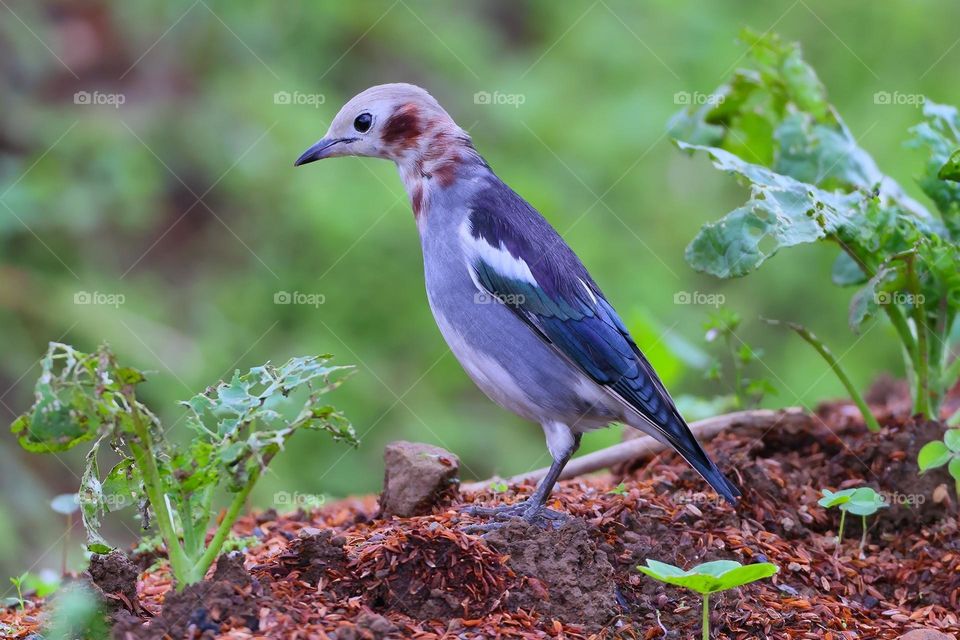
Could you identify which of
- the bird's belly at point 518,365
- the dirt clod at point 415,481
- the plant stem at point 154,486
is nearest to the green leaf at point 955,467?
the bird's belly at point 518,365

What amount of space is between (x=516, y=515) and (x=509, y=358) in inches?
24.9

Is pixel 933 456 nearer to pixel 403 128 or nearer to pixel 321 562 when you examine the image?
pixel 321 562

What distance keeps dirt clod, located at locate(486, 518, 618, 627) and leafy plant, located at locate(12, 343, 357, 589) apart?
686 mm

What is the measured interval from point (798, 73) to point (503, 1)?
6.26m

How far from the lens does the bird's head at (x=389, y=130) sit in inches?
185

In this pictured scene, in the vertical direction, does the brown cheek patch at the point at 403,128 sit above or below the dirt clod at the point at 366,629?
above

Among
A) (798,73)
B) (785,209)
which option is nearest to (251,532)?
(785,209)

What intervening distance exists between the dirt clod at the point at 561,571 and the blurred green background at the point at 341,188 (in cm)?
329

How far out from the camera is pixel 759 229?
4324 mm

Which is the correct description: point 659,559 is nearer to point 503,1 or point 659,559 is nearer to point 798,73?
point 798,73

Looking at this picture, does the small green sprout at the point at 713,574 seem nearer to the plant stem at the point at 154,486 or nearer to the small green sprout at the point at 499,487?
the plant stem at the point at 154,486

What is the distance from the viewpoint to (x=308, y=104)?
8.20 metres

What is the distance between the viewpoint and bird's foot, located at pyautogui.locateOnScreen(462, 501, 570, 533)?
3746 millimetres

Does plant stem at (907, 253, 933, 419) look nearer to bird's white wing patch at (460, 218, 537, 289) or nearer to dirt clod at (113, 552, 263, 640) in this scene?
bird's white wing patch at (460, 218, 537, 289)
